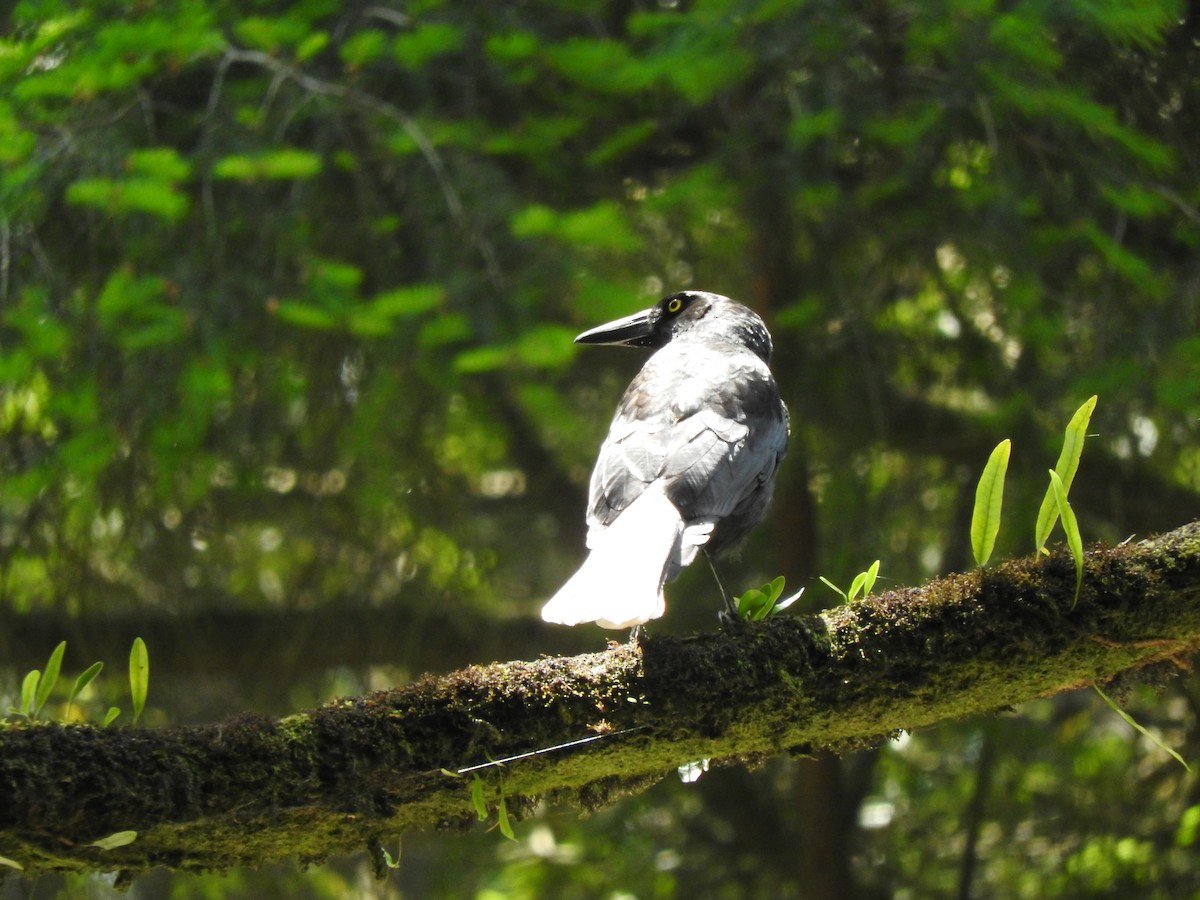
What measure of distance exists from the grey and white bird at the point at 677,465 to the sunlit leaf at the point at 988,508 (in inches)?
27.1

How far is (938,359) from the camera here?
6020mm

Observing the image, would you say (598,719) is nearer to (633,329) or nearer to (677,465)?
(677,465)

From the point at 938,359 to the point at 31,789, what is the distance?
490 centimetres

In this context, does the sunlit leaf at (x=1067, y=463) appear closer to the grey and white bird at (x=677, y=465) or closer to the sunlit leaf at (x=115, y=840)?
the grey and white bird at (x=677, y=465)

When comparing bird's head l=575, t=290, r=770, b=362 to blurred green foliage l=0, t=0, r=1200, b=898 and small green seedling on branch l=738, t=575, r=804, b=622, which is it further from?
small green seedling on branch l=738, t=575, r=804, b=622

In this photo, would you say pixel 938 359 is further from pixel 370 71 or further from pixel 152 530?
pixel 152 530

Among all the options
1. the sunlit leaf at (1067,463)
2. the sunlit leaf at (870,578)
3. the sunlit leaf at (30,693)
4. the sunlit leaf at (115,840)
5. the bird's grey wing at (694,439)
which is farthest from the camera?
the bird's grey wing at (694,439)

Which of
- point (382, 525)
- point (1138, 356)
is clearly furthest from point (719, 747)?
point (382, 525)

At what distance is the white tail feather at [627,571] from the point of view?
2639 millimetres

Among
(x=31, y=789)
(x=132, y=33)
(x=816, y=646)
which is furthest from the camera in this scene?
(x=132, y=33)

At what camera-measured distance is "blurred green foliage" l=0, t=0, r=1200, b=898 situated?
4402 mm

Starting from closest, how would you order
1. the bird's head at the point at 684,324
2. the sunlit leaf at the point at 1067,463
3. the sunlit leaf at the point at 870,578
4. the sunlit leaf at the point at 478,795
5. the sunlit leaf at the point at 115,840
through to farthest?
1. the sunlit leaf at the point at 115,840
2. the sunlit leaf at the point at 478,795
3. the sunlit leaf at the point at 1067,463
4. the sunlit leaf at the point at 870,578
5. the bird's head at the point at 684,324

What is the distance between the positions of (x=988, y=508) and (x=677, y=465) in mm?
912

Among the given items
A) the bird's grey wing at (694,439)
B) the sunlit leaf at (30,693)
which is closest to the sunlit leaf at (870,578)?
the bird's grey wing at (694,439)
